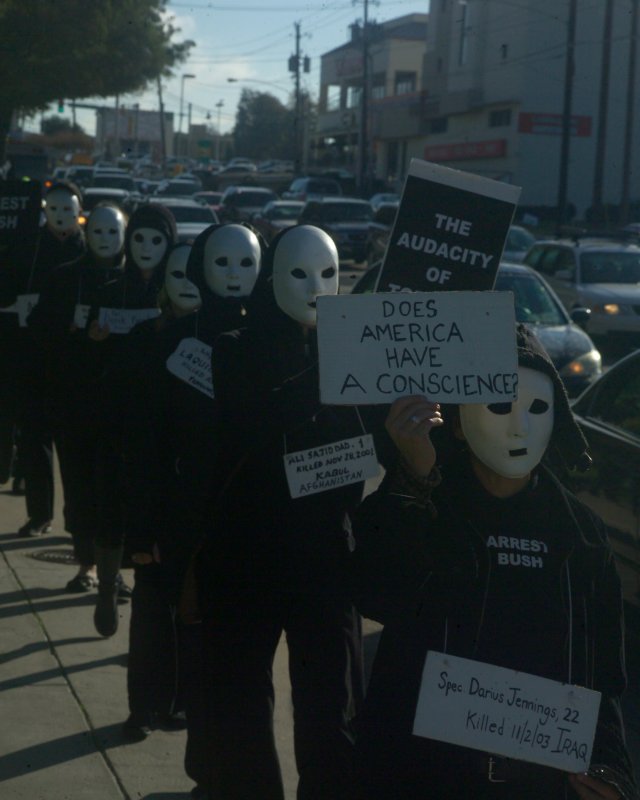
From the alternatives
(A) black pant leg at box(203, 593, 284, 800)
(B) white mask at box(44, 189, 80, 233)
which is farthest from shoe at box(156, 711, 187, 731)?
(B) white mask at box(44, 189, 80, 233)

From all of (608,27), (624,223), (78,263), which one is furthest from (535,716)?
(624,223)

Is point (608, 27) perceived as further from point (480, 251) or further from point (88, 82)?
point (480, 251)

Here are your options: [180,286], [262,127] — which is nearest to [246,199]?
[180,286]

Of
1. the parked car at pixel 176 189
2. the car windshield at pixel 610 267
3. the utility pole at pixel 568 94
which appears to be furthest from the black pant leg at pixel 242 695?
the parked car at pixel 176 189

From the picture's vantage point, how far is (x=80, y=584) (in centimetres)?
648

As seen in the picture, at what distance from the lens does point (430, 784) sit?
2445 mm

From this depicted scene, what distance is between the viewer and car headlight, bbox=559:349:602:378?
1216 centimetres

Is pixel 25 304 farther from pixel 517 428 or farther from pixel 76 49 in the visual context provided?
pixel 76 49

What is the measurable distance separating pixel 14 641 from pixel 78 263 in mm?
2118

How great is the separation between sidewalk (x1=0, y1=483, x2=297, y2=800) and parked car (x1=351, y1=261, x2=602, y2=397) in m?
6.67

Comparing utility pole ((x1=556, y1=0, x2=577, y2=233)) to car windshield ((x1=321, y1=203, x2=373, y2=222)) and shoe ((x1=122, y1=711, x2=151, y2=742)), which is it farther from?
shoe ((x1=122, y1=711, x2=151, y2=742))

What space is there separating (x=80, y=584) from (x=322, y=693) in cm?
320

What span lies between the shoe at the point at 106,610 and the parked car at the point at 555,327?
7.10 m

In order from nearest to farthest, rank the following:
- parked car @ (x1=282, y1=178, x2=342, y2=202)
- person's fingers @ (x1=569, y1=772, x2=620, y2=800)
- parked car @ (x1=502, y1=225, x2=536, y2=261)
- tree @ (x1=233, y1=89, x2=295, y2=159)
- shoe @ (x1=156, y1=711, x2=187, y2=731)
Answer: person's fingers @ (x1=569, y1=772, x2=620, y2=800)
shoe @ (x1=156, y1=711, x2=187, y2=731)
parked car @ (x1=502, y1=225, x2=536, y2=261)
parked car @ (x1=282, y1=178, x2=342, y2=202)
tree @ (x1=233, y1=89, x2=295, y2=159)
